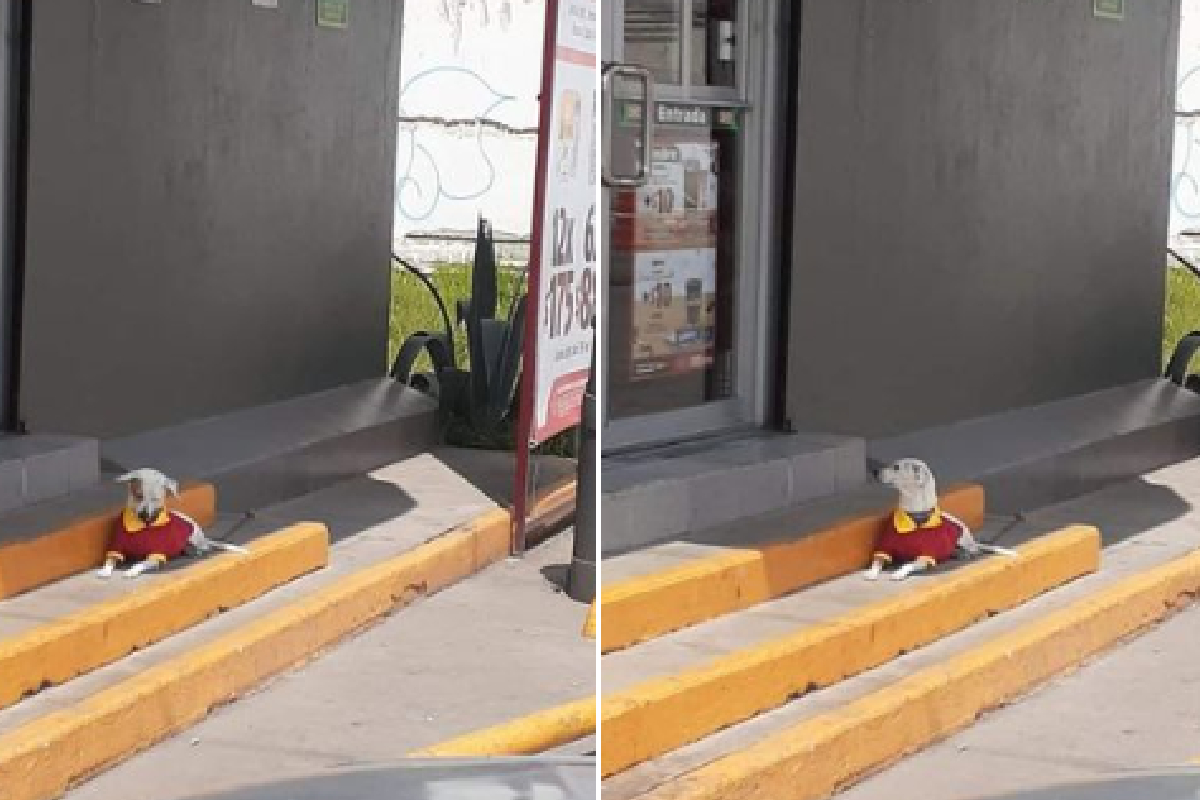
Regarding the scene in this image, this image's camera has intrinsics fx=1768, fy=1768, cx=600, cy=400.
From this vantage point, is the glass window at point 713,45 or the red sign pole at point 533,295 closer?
the glass window at point 713,45

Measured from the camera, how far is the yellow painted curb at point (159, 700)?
981 mm

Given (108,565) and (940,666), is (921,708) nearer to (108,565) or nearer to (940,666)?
(940,666)

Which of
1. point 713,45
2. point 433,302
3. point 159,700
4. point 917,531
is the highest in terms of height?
point 713,45

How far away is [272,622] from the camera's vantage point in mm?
1085

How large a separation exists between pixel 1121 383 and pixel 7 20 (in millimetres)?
678

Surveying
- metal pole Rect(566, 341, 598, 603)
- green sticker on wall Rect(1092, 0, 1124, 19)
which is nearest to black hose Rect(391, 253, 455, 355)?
metal pole Rect(566, 341, 598, 603)

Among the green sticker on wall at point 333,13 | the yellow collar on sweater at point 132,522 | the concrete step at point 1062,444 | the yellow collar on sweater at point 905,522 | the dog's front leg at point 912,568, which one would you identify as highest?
the green sticker on wall at point 333,13

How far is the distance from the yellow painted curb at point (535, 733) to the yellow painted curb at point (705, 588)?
0.99 feet

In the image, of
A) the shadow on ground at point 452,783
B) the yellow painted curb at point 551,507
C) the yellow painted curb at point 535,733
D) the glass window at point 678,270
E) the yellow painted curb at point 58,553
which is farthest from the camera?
the yellow painted curb at point 551,507

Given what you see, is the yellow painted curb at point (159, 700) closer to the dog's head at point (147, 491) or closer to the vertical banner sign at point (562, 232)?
the dog's head at point (147, 491)

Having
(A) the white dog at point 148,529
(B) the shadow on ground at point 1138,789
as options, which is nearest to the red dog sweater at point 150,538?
(A) the white dog at point 148,529

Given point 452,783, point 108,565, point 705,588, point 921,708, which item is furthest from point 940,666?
point 108,565

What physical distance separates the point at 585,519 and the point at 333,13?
380mm

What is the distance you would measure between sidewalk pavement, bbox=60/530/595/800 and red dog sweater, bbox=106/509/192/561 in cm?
10
